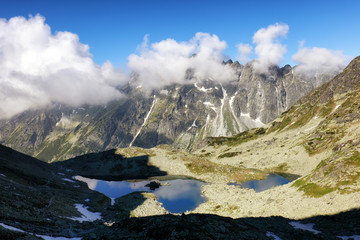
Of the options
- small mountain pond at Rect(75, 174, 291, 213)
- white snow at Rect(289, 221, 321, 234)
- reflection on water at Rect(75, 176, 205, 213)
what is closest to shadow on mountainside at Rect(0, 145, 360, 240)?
white snow at Rect(289, 221, 321, 234)

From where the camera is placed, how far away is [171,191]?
381 ft

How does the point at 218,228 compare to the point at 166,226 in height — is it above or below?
above

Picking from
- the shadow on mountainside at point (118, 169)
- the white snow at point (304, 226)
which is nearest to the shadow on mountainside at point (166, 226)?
the white snow at point (304, 226)

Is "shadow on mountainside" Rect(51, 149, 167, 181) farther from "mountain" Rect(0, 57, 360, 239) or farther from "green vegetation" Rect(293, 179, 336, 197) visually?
"green vegetation" Rect(293, 179, 336, 197)

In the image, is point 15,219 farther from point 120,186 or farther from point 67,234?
point 120,186

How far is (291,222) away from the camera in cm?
5031

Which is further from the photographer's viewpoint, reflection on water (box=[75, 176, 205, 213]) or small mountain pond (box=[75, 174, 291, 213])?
small mountain pond (box=[75, 174, 291, 213])

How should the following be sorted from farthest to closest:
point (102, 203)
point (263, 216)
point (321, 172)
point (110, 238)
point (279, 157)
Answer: point (279, 157), point (102, 203), point (321, 172), point (263, 216), point (110, 238)

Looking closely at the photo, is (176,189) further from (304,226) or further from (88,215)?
(304,226)

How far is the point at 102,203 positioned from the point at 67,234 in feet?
163

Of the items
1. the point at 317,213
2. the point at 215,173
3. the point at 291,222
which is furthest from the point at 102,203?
the point at 215,173

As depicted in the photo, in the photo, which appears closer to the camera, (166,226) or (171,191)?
(166,226)

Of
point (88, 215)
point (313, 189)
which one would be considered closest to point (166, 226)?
point (88, 215)

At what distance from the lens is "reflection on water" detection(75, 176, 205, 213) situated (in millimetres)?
91294
